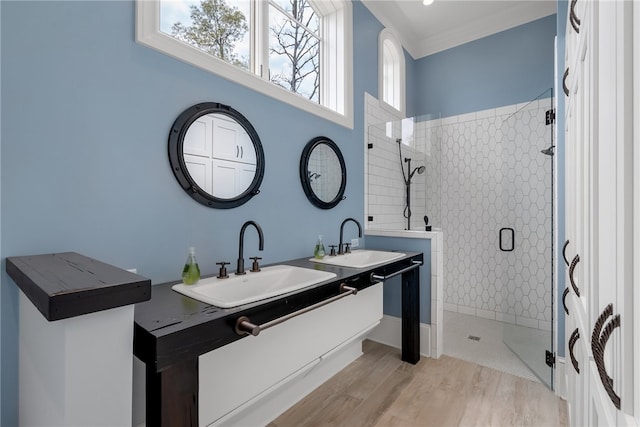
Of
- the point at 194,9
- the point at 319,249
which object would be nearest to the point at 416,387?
the point at 319,249

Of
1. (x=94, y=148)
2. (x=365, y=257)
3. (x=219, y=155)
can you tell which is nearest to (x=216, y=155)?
(x=219, y=155)

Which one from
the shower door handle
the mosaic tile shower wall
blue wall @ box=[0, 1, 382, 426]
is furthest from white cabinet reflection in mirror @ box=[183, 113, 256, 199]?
the shower door handle

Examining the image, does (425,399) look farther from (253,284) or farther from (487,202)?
(487,202)

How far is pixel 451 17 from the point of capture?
132 inches

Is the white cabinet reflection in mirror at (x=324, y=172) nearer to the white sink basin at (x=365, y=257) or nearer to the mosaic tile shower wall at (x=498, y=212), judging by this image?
the white sink basin at (x=365, y=257)

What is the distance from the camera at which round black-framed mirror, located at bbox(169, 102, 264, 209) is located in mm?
1459

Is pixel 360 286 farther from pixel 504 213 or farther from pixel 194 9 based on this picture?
pixel 504 213

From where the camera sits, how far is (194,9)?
167 cm

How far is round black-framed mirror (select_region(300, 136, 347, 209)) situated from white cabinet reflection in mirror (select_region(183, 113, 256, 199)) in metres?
0.49

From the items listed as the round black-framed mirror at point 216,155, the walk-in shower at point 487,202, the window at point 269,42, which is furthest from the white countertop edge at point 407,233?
the round black-framed mirror at point 216,155

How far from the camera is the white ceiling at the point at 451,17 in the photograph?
3.09 m

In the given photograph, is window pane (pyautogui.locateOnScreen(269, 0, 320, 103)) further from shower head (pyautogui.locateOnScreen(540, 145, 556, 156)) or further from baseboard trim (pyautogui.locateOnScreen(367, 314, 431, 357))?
baseboard trim (pyautogui.locateOnScreen(367, 314, 431, 357))

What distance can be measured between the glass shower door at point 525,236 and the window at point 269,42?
1628mm

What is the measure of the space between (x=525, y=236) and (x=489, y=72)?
75.0 inches
